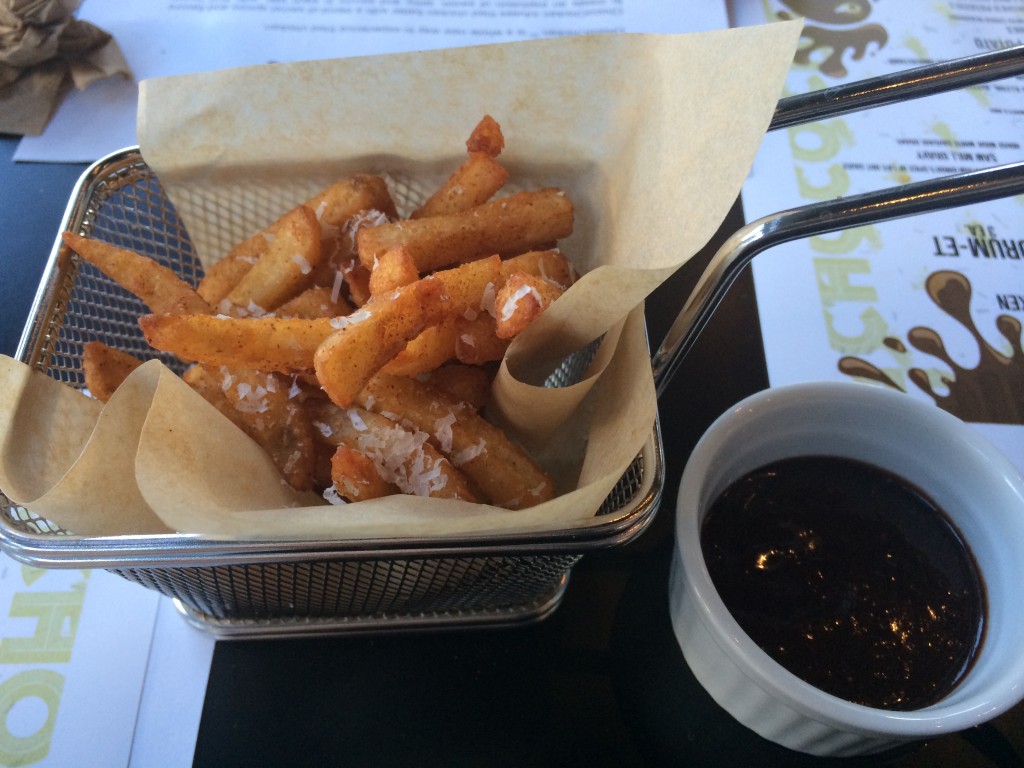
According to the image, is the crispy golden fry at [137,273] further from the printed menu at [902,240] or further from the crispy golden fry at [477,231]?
the printed menu at [902,240]

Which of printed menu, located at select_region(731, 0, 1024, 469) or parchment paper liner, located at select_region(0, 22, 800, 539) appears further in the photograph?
printed menu, located at select_region(731, 0, 1024, 469)

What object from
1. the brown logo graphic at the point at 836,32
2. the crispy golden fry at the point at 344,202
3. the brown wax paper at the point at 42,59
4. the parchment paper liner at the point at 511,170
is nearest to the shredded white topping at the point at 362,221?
the crispy golden fry at the point at 344,202

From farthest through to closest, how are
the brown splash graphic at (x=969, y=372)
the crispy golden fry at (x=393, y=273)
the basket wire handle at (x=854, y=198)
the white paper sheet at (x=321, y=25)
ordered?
the white paper sheet at (x=321, y=25) → the brown splash graphic at (x=969, y=372) → the crispy golden fry at (x=393, y=273) → the basket wire handle at (x=854, y=198)

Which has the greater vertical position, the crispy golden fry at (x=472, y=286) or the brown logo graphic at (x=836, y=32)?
the crispy golden fry at (x=472, y=286)

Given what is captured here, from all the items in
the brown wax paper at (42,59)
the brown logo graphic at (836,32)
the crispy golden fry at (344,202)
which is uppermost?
the brown wax paper at (42,59)

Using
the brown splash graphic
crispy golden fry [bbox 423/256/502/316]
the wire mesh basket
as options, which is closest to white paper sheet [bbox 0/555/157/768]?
the wire mesh basket

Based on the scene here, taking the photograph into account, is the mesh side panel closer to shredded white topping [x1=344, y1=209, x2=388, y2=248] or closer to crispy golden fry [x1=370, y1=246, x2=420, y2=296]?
crispy golden fry [x1=370, y1=246, x2=420, y2=296]
